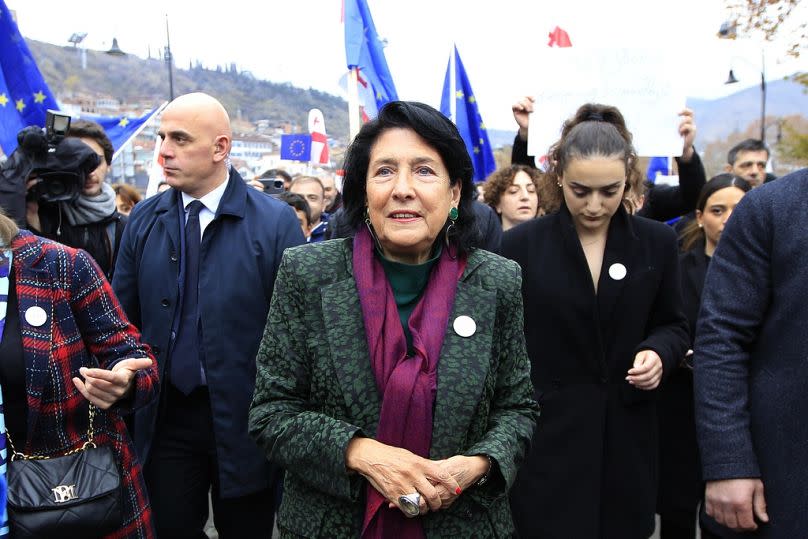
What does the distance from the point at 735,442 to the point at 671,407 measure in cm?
177

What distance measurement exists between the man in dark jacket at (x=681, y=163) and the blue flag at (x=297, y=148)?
7.12 m

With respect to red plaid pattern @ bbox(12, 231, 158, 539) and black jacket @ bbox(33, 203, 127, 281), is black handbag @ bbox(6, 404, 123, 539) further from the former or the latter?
black jacket @ bbox(33, 203, 127, 281)

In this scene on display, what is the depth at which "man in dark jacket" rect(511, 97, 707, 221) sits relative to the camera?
3922 millimetres

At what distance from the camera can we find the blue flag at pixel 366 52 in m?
7.74

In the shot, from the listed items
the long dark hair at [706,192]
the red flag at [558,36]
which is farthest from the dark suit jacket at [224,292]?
the red flag at [558,36]

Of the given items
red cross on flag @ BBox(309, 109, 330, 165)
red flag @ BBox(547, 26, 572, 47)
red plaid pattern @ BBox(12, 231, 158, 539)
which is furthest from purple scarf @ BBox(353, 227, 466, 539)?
red cross on flag @ BBox(309, 109, 330, 165)

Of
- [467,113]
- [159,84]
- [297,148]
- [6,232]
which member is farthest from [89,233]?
[159,84]

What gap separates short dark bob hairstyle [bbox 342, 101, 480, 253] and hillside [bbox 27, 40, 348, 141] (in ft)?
157

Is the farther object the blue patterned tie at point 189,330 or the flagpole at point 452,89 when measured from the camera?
Answer: the flagpole at point 452,89

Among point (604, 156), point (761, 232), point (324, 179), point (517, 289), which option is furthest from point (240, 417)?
point (324, 179)

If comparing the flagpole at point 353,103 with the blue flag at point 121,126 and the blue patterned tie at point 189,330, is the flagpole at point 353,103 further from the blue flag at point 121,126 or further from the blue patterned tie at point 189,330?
the blue patterned tie at point 189,330

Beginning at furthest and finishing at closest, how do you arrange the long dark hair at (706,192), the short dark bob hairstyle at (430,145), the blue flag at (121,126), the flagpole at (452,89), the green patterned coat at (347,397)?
the blue flag at (121,126), the flagpole at (452,89), the long dark hair at (706,192), the short dark bob hairstyle at (430,145), the green patterned coat at (347,397)

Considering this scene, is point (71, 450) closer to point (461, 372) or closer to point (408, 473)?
point (408, 473)

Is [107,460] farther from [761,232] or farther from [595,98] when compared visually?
[595,98]
